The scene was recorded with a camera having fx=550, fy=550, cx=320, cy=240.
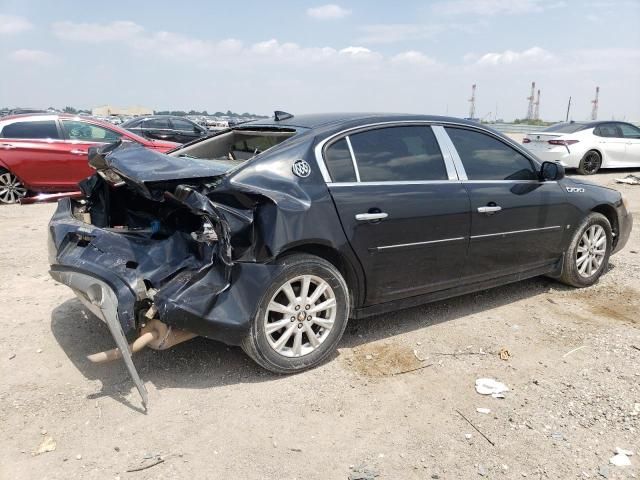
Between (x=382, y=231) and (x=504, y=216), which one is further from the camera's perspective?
(x=504, y=216)

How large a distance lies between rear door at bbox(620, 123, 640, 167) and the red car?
11.8m

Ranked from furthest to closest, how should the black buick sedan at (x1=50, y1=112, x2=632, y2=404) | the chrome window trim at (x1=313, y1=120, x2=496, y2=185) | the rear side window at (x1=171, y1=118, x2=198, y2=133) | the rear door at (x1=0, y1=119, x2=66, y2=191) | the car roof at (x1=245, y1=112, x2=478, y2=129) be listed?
1. the rear side window at (x1=171, y1=118, x2=198, y2=133)
2. the rear door at (x1=0, y1=119, x2=66, y2=191)
3. the car roof at (x1=245, y1=112, x2=478, y2=129)
4. the chrome window trim at (x1=313, y1=120, x2=496, y2=185)
5. the black buick sedan at (x1=50, y1=112, x2=632, y2=404)

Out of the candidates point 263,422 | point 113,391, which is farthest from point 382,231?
point 113,391

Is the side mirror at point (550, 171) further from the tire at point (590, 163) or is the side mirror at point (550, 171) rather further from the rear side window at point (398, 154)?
the tire at point (590, 163)

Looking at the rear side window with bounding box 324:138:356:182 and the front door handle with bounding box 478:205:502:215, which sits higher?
the rear side window with bounding box 324:138:356:182

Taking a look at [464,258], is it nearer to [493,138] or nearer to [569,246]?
[493,138]

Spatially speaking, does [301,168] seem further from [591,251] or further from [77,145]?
[77,145]

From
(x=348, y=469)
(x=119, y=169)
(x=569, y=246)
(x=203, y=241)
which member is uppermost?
(x=119, y=169)

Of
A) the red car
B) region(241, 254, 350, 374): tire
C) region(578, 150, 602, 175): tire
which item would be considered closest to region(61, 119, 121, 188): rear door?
the red car

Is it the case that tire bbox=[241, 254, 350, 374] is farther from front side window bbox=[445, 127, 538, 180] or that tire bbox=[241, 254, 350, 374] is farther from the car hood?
front side window bbox=[445, 127, 538, 180]

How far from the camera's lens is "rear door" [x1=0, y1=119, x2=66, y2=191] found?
9102mm

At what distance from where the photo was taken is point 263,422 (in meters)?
2.99

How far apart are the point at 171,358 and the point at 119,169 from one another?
1.28 m

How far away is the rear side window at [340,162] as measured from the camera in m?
3.58
